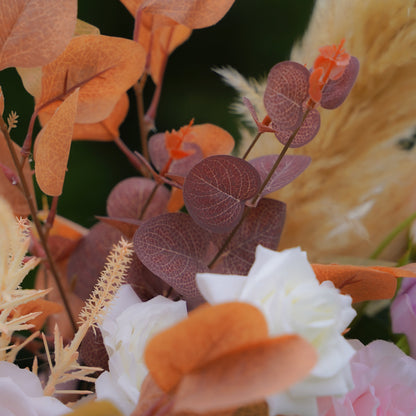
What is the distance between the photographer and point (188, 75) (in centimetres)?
66

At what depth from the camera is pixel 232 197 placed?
0.23 m

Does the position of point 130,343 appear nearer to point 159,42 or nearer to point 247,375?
point 247,375

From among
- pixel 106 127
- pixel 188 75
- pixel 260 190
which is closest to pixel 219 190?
pixel 260 190

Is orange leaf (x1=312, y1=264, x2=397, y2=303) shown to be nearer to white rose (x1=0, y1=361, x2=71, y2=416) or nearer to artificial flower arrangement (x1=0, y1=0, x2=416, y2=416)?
artificial flower arrangement (x1=0, y1=0, x2=416, y2=416)

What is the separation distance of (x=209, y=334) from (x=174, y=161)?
0.16 metres

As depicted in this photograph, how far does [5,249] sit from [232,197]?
0.31 feet

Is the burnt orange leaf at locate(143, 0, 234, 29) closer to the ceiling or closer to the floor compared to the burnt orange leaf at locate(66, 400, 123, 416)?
closer to the ceiling

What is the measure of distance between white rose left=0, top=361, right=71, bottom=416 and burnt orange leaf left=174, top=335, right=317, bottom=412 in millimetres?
71

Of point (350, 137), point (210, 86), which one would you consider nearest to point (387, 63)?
point (350, 137)

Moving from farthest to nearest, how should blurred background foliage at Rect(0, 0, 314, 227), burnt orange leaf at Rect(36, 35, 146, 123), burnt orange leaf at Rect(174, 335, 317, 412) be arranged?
blurred background foliage at Rect(0, 0, 314, 227)
burnt orange leaf at Rect(36, 35, 146, 123)
burnt orange leaf at Rect(174, 335, 317, 412)

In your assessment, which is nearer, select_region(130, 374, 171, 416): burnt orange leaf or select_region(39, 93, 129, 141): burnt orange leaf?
select_region(130, 374, 171, 416): burnt orange leaf

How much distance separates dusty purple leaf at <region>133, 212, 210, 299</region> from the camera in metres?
0.22

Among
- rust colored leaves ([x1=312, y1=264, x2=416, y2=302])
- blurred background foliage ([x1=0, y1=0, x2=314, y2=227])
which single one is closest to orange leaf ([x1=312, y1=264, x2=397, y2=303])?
rust colored leaves ([x1=312, y1=264, x2=416, y2=302])

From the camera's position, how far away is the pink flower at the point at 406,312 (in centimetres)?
28
